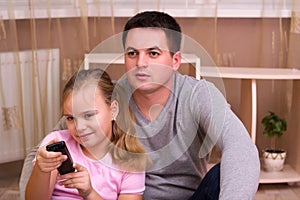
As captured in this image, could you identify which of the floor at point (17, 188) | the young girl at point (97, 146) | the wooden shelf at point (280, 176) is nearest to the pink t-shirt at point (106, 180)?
the young girl at point (97, 146)

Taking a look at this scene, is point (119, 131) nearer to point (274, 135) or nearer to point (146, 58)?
point (146, 58)

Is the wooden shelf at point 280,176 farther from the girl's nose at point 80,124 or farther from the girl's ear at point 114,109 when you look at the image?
the girl's nose at point 80,124

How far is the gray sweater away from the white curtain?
1216mm

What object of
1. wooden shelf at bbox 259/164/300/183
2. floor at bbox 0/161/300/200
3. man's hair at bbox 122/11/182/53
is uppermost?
man's hair at bbox 122/11/182/53

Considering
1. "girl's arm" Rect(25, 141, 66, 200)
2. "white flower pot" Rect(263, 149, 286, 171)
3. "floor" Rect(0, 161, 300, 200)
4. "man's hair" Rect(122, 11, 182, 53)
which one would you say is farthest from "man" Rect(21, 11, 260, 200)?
"white flower pot" Rect(263, 149, 286, 171)

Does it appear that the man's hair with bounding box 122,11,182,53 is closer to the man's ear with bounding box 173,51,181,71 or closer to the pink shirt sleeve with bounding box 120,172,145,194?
the man's ear with bounding box 173,51,181,71

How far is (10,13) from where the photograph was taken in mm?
2537

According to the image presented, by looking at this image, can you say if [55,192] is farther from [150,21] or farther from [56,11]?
[56,11]

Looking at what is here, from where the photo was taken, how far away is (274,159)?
2576 millimetres

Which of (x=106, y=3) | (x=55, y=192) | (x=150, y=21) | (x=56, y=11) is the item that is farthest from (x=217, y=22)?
(x=55, y=192)

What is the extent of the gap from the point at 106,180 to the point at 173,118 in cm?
25

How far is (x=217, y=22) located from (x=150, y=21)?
1.39 meters

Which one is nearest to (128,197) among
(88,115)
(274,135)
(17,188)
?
(88,115)

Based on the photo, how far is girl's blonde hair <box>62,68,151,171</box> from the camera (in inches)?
53.9
